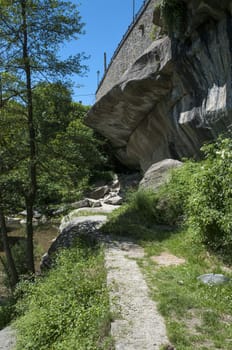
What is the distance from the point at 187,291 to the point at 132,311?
0.67m

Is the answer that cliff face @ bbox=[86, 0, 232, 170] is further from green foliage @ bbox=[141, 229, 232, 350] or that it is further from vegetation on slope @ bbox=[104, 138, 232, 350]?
green foliage @ bbox=[141, 229, 232, 350]

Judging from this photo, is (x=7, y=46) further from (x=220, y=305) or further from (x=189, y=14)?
(x=220, y=305)

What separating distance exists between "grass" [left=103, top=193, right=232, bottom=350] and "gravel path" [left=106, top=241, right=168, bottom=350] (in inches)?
3.5

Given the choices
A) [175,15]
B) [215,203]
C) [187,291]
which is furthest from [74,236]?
[175,15]

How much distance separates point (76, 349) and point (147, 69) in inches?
322

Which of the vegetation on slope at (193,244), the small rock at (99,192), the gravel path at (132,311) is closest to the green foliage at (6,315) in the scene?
the gravel path at (132,311)

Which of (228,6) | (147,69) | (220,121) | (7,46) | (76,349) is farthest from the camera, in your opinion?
(147,69)

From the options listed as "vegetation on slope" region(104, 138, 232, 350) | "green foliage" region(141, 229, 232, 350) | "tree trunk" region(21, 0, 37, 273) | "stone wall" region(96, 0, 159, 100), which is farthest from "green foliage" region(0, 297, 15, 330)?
"stone wall" region(96, 0, 159, 100)

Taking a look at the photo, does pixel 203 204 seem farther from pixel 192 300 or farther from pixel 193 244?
pixel 192 300

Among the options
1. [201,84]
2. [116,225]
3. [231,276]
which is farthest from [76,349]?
[201,84]

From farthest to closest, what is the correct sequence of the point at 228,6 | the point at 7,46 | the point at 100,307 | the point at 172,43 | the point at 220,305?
the point at 172,43
the point at 228,6
the point at 7,46
the point at 100,307
the point at 220,305

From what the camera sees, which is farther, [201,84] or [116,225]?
[201,84]

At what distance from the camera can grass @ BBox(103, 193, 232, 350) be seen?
8.43ft

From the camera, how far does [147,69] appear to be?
9594mm
